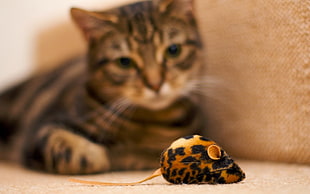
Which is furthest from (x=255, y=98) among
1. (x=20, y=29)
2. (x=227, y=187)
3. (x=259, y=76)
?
(x=20, y=29)

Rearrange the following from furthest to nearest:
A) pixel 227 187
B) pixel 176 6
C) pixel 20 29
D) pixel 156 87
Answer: pixel 20 29 < pixel 176 6 < pixel 156 87 < pixel 227 187

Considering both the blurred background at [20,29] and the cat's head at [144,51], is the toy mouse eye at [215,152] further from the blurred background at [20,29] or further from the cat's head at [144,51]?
the blurred background at [20,29]

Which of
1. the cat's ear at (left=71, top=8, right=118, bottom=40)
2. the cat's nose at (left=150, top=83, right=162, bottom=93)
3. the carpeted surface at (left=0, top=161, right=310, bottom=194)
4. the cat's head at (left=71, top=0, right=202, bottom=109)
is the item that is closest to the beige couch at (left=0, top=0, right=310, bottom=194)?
the carpeted surface at (left=0, top=161, right=310, bottom=194)

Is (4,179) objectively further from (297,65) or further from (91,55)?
(297,65)

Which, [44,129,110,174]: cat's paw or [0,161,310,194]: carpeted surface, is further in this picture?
[44,129,110,174]: cat's paw

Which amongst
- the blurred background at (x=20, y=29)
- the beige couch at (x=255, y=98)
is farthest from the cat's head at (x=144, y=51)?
the blurred background at (x=20, y=29)

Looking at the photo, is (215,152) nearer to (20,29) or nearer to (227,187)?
(227,187)

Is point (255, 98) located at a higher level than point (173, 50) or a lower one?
lower

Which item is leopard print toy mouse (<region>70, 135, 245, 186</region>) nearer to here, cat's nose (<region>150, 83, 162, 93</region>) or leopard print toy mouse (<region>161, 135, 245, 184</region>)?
leopard print toy mouse (<region>161, 135, 245, 184</region>)
